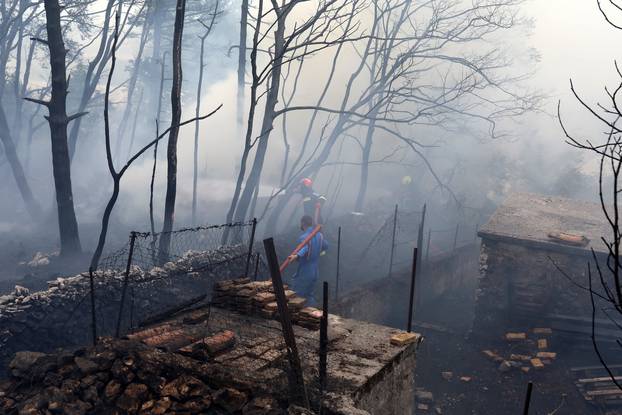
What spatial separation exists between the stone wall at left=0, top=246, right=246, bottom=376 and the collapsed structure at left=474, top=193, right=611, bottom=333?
22.7 feet

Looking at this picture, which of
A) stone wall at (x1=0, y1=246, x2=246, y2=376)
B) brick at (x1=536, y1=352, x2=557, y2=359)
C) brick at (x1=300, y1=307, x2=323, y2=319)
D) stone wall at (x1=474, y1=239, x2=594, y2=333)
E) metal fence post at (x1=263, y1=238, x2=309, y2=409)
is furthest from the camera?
stone wall at (x1=474, y1=239, x2=594, y2=333)

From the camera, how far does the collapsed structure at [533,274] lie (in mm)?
10914

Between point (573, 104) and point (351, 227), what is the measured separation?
19.4 meters

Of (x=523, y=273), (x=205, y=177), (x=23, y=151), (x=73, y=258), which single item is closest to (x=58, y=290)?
(x=73, y=258)

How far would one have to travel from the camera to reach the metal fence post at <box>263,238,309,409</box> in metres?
4.14

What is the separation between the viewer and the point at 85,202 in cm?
2375

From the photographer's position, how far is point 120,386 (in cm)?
479

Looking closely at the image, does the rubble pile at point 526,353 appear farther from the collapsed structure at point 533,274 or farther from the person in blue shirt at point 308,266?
the person in blue shirt at point 308,266

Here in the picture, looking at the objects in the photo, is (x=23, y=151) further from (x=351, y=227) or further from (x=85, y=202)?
(x=351, y=227)

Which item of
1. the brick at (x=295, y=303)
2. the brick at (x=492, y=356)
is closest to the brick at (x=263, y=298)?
the brick at (x=295, y=303)

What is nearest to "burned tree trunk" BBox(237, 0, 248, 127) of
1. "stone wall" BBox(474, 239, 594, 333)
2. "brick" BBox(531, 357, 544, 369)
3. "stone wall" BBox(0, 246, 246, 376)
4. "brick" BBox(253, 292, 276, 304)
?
"stone wall" BBox(0, 246, 246, 376)

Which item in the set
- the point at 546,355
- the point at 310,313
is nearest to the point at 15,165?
the point at 310,313

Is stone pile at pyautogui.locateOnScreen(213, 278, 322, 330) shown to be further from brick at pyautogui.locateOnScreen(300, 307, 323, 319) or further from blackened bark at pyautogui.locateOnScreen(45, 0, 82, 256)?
blackened bark at pyautogui.locateOnScreen(45, 0, 82, 256)

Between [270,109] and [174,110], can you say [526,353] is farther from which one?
[174,110]
